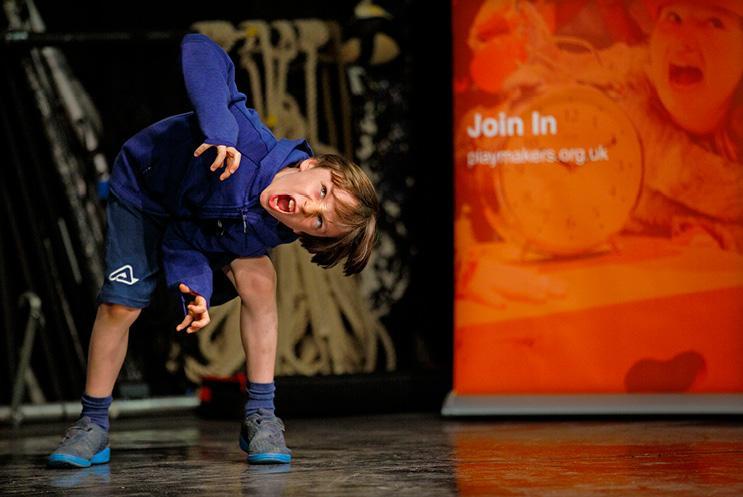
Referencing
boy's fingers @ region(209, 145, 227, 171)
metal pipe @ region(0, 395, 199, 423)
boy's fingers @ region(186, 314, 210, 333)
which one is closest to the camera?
boy's fingers @ region(209, 145, 227, 171)

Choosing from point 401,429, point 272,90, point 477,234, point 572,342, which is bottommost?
point 401,429

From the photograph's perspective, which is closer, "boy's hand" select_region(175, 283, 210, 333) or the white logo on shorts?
"boy's hand" select_region(175, 283, 210, 333)

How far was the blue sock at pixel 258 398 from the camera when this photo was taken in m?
2.45

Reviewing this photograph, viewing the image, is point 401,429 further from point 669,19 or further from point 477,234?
point 669,19

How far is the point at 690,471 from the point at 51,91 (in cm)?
276

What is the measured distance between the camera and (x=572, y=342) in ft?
11.2

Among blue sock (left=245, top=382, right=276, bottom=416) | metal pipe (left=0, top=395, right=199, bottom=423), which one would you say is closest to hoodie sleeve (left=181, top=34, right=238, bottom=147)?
blue sock (left=245, top=382, right=276, bottom=416)

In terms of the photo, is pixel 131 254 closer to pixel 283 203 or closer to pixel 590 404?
pixel 283 203

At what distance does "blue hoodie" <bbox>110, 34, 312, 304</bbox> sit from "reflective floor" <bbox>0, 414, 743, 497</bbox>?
17.0 inches

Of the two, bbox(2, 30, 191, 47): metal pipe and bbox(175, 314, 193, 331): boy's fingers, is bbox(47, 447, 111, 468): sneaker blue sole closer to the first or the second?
bbox(175, 314, 193, 331): boy's fingers

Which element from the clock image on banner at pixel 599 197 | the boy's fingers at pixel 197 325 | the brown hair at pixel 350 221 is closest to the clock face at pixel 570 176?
the clock image on banner at pixel 599 197

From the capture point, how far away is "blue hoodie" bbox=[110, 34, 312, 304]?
2.25m

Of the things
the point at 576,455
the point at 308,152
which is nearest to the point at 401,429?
the point at 576,455

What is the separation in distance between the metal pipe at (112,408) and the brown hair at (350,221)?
159 cm
